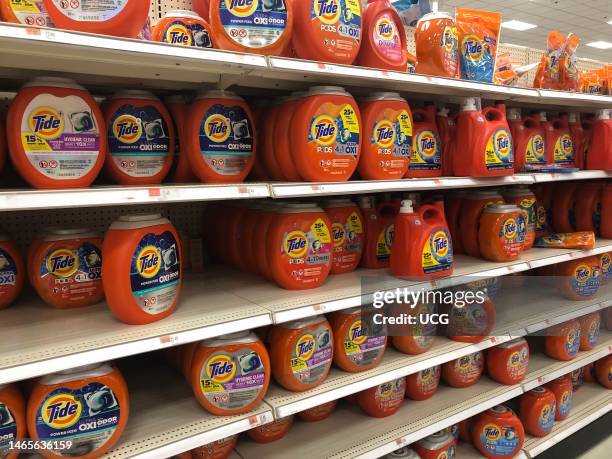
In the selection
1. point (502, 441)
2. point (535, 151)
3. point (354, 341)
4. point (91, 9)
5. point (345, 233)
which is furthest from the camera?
point (535, 151)

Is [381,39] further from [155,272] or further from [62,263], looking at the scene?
[62,263]

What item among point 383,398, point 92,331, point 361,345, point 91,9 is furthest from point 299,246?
point 91,9

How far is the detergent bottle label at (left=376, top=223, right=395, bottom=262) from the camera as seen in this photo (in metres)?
1.90

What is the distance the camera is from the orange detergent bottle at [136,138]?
127cm

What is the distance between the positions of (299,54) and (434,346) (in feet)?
4.45

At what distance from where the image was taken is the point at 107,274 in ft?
4.04

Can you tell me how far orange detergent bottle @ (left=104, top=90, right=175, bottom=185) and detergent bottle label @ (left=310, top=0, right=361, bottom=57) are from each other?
562 mm

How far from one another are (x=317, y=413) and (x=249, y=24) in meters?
1.51

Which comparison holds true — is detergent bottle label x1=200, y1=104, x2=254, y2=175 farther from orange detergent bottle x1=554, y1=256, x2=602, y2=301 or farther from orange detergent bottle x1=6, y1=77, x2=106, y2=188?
orange detergent bottle x1=554, y1=256, x2=602, y2=301

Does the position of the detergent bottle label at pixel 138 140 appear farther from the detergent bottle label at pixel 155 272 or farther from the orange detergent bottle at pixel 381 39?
the orange detergent bottle at pixel 381 39

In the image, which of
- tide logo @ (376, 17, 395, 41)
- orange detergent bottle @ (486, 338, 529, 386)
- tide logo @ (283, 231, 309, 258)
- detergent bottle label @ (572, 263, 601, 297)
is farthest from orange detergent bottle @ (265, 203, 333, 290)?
detergent bottle label @ (572, 263, 601, 297)

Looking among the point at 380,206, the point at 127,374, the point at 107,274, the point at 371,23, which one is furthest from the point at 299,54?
the point at 127,374

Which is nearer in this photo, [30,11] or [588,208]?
[30,11]

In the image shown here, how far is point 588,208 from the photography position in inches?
101
